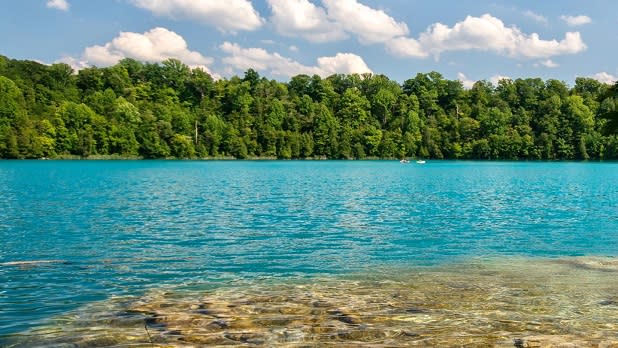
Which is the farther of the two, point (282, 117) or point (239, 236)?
point (282, 117)

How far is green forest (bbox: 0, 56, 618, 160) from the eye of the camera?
14438 centimetres

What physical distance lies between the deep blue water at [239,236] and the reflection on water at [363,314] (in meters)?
1.22

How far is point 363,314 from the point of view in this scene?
11.4 meters

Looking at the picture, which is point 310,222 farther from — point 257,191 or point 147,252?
point 257,191

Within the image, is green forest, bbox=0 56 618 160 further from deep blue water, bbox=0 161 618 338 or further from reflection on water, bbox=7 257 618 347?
reflection on water, bbox=7 257 618 347

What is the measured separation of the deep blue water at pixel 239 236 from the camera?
15189 millimetres

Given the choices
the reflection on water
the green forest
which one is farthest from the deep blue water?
the green forest

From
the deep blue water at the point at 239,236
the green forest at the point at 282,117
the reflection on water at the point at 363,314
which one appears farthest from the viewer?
the green forest at the point at 282,117

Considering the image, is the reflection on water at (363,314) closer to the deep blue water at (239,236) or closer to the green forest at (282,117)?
the deep blue water at (239,236)

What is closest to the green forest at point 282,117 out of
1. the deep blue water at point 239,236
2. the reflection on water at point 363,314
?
the deep blue water at point 239,236

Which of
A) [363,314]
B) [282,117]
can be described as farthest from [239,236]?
[282,117]

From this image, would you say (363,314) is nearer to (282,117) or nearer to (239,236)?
(239,236)

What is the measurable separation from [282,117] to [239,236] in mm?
154664

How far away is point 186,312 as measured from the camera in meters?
11.5
